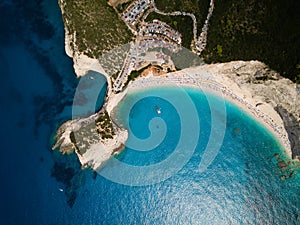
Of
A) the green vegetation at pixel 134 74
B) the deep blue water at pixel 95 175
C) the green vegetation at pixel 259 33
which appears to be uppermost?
the green vegetation at pixel 259 33

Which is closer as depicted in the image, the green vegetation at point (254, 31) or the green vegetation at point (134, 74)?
the green vegetation at point (254, 31)

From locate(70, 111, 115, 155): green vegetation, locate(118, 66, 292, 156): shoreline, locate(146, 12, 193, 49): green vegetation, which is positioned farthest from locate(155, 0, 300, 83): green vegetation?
locate(70, 111, 115, 155): green vegetation

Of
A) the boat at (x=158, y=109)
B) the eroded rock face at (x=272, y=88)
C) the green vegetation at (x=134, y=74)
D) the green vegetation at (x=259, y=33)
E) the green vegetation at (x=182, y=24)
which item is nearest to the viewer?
the green vegetation at (x=259, y=33)

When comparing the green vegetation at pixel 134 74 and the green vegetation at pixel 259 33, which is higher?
the green vegetation at pixel 259 33

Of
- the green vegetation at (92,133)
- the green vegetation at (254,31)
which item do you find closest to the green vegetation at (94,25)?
the green vegetation at (254,31)

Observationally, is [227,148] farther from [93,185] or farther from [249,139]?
[93,185]

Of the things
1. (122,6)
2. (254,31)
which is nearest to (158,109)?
(122,6)

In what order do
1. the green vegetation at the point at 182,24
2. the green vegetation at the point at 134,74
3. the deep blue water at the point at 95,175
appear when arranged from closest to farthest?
the deep blue water at the point at 95,175 → the green vegetation at the point at 182,24 → the green vegetation at the point at 134,74

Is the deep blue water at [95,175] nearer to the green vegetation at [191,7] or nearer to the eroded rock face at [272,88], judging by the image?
the eroded rock face at [272,88]
